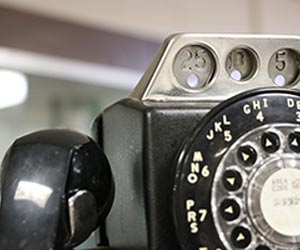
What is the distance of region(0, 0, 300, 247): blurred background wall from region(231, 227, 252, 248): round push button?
1321 millimetres

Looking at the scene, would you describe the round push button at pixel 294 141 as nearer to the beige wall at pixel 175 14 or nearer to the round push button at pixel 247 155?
the round push button at pixel 247 155

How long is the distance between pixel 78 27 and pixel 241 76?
1.32 m

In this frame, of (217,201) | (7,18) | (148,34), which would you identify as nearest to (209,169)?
(217,201)

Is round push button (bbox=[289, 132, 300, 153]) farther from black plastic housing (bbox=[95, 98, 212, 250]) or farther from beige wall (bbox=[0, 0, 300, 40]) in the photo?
beige wall (bbox=[0, 0, 300, 40])

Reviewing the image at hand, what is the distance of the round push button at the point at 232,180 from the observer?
44 cm

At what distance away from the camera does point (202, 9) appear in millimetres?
2008

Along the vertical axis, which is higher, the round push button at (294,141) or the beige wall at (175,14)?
the beige wall at (175,14)

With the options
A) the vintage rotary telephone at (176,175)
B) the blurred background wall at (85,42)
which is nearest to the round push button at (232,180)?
the vintage rotary telephone at (176,175)

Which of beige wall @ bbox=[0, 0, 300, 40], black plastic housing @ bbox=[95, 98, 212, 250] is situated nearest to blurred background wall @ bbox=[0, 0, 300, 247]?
beige wall @ bbox=[0, 0, 300, 40]

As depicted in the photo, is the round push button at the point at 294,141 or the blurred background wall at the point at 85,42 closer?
the round push button at the point at 294,141

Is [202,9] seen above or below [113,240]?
above

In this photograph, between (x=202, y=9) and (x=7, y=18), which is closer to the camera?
(x=7, y=18)

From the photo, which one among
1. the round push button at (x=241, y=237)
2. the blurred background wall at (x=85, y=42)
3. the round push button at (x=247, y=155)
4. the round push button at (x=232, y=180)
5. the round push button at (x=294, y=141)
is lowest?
the round push button at (x=241, y=237)

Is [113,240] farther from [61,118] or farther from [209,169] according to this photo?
[61,118]
